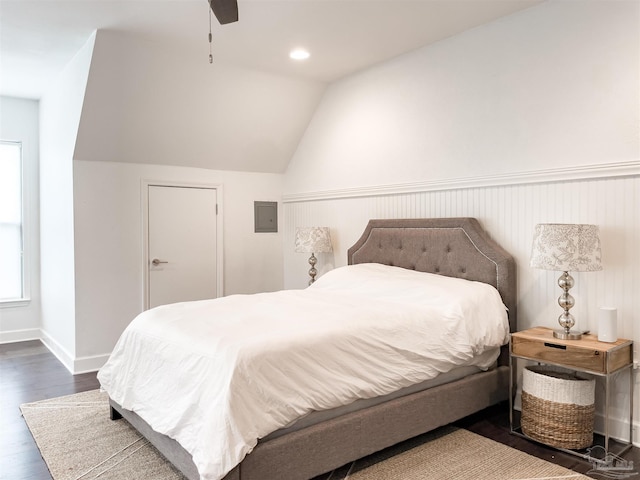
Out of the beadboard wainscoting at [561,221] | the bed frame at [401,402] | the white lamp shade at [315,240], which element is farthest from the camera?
the white lamp shade at [315,240]

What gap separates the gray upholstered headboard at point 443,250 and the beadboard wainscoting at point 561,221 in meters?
0.11

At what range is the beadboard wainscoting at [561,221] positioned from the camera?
272 centimetres

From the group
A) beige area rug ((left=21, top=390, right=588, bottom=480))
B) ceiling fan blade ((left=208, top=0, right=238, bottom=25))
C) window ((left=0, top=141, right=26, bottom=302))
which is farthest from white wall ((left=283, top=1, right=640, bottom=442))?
window ((left=0, top=141, right=26, bottom=302))

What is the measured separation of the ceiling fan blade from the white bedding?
1.57 m

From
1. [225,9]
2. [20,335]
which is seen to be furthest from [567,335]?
[20,335]

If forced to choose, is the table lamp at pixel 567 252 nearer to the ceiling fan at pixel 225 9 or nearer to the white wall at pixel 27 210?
the ceiling fan at pixel 225 9

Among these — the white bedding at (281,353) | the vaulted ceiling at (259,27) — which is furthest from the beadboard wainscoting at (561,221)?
the vaulted ceiling at (259,27)

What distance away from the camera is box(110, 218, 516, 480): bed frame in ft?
6.92

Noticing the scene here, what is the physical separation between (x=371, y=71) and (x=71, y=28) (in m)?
2.38

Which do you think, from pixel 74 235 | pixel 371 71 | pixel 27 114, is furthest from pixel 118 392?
pixel 27 114

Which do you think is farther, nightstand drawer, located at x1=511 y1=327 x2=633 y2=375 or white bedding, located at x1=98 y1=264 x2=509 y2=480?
nightstand drawer, located at x1=511 y1=327 x2=633 y2=375

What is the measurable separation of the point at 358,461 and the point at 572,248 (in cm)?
163

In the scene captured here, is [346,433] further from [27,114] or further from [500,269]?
[27,114]

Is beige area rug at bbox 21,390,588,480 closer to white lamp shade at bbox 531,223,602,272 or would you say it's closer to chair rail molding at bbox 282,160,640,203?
white lamp shade at bbox 531,223,602,272
